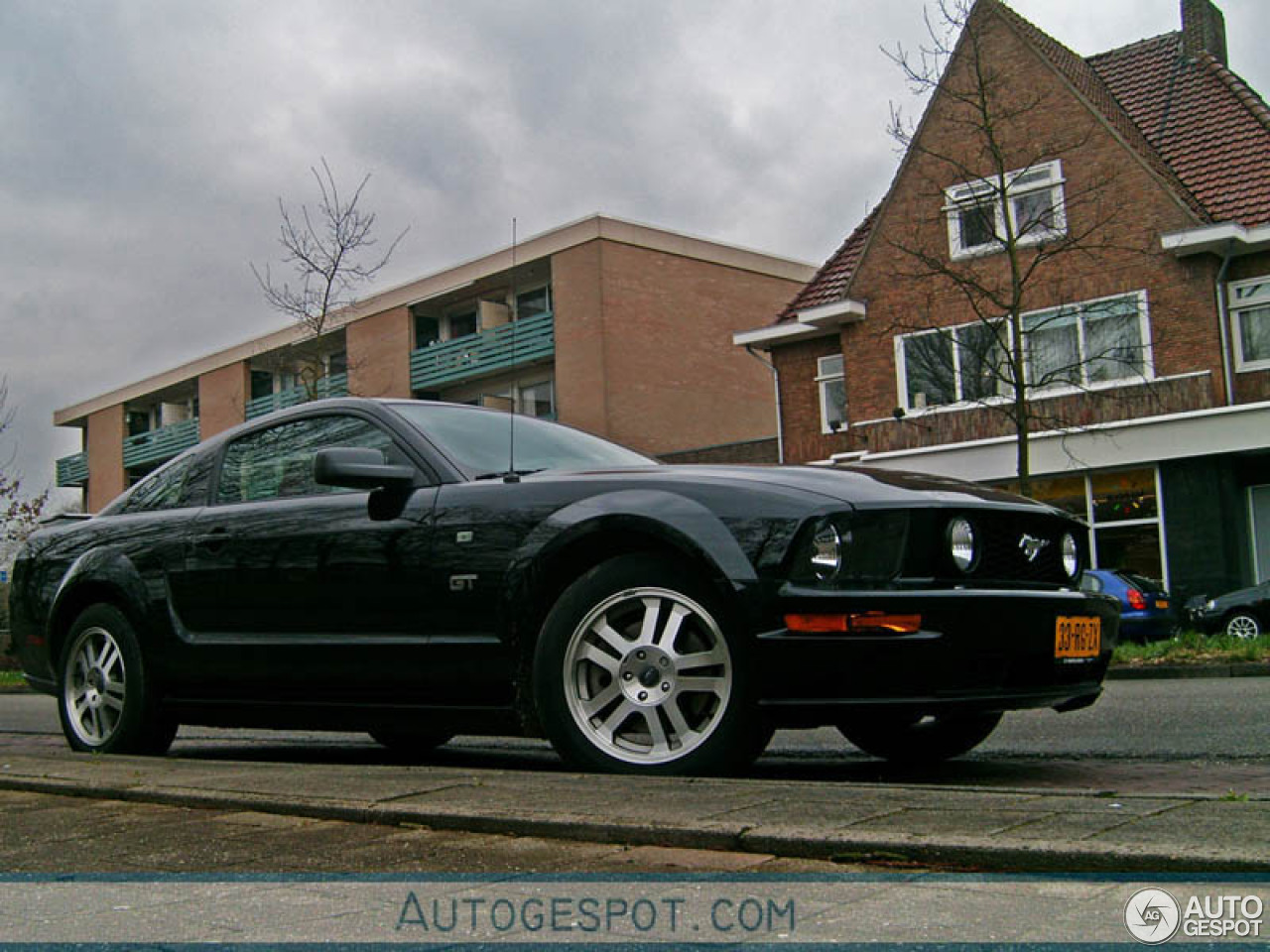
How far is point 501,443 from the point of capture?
5797 millimetres

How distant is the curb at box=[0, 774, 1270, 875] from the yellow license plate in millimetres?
1705

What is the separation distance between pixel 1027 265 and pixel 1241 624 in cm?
692

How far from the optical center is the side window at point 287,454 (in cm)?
587

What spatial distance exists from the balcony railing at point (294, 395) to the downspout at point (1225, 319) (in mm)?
17117

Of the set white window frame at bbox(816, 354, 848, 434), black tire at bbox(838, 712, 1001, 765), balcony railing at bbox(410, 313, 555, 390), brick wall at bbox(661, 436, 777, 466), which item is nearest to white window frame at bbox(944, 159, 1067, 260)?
white window frame at bbox(816, 354, 848, 434)

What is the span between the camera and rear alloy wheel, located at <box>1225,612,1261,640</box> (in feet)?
64.8

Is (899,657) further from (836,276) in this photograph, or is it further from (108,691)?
(836,276)

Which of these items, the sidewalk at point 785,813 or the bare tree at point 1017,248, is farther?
the bare tree at point 1017,248

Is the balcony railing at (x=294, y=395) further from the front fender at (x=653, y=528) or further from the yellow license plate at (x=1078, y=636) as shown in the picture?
the yellow license plate at (x=1078, y=636)

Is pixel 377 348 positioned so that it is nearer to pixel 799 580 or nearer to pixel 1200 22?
pixel 1200 22

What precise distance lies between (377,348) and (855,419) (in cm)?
1968

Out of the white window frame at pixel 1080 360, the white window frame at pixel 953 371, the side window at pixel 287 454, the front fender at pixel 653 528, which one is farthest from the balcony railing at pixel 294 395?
the front fender at pixel 653 528

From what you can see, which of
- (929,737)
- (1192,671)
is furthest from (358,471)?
(1192,671)

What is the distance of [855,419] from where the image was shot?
86.3 ft
